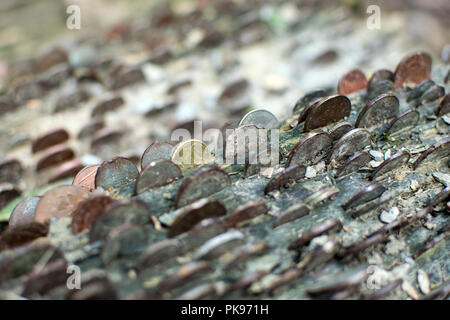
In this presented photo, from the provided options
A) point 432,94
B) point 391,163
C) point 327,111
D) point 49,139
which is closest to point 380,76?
point 432,94

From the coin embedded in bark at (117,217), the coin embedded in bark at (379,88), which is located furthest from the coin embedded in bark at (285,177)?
the coin embedded in bark at (379,88)

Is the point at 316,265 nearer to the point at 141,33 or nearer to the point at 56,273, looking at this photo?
the point at 56,273

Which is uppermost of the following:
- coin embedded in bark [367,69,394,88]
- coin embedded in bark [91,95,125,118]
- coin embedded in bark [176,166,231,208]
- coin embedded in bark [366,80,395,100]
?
coin embedded in bark [91,95,125,118]

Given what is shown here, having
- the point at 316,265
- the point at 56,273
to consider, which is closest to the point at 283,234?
the point at 316,265

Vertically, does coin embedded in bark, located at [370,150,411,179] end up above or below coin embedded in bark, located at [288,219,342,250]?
above

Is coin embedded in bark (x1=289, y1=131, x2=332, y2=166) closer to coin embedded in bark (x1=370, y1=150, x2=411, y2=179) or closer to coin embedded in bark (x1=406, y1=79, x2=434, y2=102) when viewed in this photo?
coin embedded in bark (x1=370, y1=150, x2=411, y2=179)

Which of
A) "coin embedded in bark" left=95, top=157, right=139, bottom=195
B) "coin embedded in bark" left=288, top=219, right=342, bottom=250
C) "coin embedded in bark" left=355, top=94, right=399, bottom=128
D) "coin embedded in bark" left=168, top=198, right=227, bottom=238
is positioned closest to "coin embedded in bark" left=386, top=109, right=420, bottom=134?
"coin embedded in bark" left=355, top=94, right=399, bottom=128

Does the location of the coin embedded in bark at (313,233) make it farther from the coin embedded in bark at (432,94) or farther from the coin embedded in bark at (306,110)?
the coin embedded in bark at (432,94)
